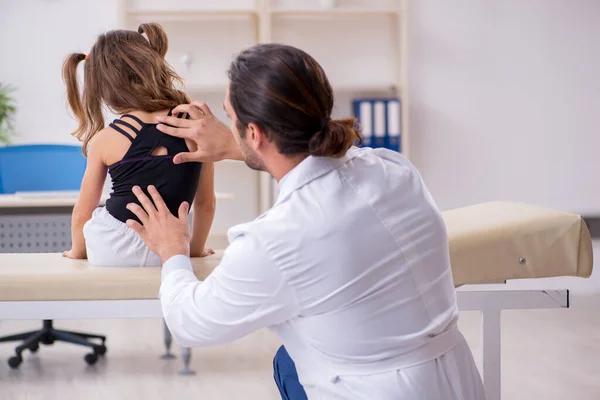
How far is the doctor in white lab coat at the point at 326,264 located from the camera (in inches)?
44.6

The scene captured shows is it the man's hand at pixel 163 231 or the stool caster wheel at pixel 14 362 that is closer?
the man's hand at pixel 163 231

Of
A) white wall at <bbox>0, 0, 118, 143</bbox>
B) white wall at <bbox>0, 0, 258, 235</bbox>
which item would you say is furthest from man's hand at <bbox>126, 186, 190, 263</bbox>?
white wall at <bbox>0, 0, 118, 143</bbox>

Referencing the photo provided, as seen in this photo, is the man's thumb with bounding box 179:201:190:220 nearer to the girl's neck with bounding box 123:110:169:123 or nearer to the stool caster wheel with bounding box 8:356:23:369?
the girl's neck with bounding box 123:110:169:123

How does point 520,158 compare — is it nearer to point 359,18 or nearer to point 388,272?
point 359,18

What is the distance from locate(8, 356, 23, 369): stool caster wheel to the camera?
10.1ft

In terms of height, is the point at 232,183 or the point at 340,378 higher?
the point at 340,378

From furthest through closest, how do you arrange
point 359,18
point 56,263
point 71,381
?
point 359,18 < point 71,381 < point 56,263

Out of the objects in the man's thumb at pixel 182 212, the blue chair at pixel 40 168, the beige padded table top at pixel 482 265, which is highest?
the man's thumb at pixel 182 212

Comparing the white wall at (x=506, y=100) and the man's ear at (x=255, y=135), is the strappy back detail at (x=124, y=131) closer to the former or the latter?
the man's ear at (x=255, y=135)

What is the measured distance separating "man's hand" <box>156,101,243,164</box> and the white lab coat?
0.39 metres

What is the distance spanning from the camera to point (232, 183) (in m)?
4.64

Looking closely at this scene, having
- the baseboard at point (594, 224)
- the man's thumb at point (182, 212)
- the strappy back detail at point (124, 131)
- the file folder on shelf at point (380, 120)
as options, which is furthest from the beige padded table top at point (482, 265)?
the baseboard at point (594, 224)

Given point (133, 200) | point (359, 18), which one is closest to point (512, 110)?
point (359, 18)

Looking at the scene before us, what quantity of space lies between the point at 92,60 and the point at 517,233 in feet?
3.43
